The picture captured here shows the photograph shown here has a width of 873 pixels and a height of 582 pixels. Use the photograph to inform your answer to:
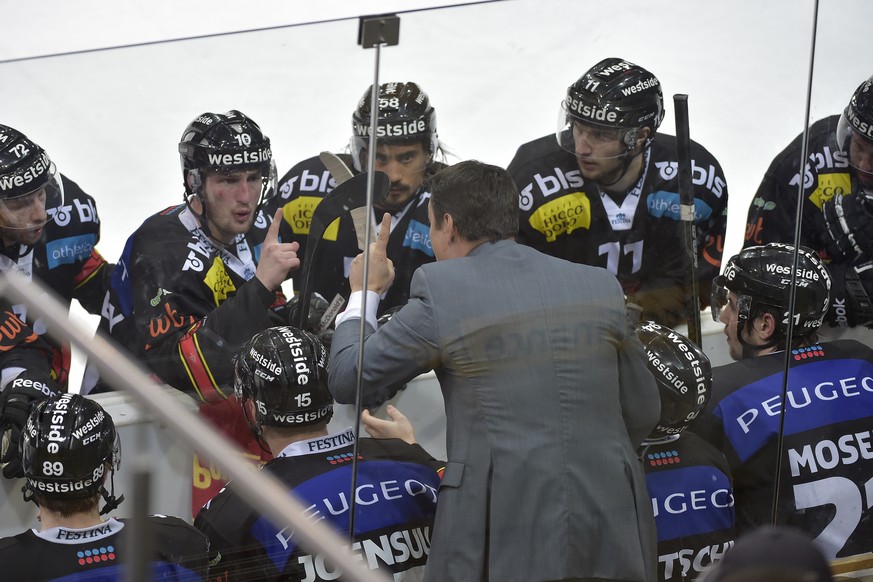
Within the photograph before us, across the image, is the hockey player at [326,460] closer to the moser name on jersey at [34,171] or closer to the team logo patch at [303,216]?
the team logo patch at [303,216]

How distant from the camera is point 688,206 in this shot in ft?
7.54

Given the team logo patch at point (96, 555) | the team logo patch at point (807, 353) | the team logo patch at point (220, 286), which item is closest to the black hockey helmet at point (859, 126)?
the team logo patch at point (807, 353)

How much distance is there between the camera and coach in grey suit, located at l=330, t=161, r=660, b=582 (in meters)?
1.98

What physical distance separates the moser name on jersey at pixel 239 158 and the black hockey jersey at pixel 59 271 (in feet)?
0.70

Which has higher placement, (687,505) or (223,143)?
Result: (223,143)

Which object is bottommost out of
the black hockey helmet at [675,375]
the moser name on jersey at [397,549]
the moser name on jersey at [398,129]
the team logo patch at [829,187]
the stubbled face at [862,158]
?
the moser name on jersey at [397,549]

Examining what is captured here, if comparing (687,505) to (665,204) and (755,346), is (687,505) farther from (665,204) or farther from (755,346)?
(665,204)

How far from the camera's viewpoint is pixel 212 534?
202 centimetres

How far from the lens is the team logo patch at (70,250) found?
81.5 inches

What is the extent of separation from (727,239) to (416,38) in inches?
27.5

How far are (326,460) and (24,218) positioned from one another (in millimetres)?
640

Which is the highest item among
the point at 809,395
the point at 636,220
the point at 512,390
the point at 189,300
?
the point at 636,220

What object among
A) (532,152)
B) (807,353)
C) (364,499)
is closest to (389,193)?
(532,152)

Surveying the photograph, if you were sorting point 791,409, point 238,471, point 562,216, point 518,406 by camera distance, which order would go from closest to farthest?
point 238,471, point 518,406, point 562,216, point 791,409
